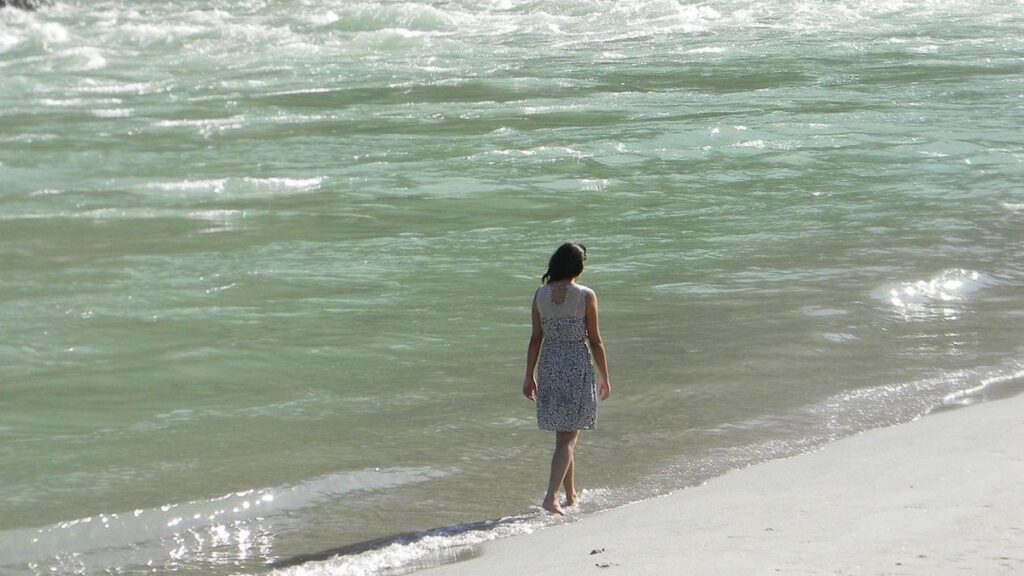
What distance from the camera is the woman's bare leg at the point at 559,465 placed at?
740 centimetres

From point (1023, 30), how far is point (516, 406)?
25542 mm

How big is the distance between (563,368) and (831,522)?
149 centimetres

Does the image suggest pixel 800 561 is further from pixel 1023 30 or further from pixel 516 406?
pixel 1023 30

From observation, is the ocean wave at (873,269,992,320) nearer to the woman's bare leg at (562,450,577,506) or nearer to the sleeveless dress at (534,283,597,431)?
the woman's bare leg at (562,450,577,506)

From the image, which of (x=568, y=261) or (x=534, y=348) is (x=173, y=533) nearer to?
(x=534, y=348)

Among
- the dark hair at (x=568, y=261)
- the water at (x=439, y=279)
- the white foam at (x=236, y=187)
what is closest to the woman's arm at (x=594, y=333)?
the dark hair at (x=568, y=261)

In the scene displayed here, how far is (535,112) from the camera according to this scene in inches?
888

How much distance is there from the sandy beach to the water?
439 millimetres

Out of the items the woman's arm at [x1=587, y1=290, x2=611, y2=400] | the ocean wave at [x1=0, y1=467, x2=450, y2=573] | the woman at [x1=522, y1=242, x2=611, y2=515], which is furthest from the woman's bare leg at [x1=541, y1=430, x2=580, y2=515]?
the ocean wave at [x1=0, y1=467, x2=450, y2=573]

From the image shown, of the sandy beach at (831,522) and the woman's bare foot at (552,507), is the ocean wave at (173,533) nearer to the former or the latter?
the woman's bare foot at (552,507)

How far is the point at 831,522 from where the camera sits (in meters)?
6.48

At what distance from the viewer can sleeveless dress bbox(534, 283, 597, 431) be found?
7.30 meters

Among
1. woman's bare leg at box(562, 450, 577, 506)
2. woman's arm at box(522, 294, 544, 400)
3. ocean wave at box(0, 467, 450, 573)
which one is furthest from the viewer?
woman's bare leg at box(562, 450, 577, 506)

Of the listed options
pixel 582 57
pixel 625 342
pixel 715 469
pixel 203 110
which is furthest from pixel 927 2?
pixel 715 469
